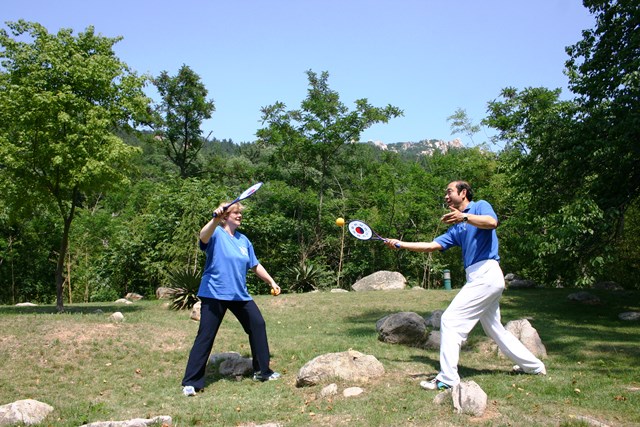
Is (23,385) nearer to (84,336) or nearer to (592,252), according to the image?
(84,336)

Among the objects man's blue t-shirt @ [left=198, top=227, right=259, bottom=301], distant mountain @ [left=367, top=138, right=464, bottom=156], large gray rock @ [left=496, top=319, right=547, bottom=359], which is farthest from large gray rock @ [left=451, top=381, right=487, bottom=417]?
distant mountain @ [left=367, top=138, right=464, bottom=156]

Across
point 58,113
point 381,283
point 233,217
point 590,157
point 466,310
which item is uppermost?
point 58,113

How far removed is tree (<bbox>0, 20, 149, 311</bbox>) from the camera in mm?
13086

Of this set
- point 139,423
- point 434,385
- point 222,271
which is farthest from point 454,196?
point 139,423

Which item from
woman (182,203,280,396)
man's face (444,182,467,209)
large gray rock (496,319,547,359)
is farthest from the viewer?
large gray rock (496,319,547,359)

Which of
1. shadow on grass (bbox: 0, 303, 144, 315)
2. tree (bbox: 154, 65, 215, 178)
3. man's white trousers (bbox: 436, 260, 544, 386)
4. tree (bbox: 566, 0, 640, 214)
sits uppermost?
tree (bbox: 154, 65, 215, 178)

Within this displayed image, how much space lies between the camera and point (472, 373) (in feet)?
21.5

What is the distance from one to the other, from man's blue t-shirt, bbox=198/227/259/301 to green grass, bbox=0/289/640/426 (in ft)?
3.84

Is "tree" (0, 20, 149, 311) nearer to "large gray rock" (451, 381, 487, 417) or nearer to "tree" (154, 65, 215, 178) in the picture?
"large gray rock" (451, 381, 487, 417)

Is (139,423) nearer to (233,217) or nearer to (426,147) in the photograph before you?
(233,217)

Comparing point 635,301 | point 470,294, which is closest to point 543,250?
point 635,301

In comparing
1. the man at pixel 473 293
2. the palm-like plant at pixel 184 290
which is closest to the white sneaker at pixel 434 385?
→ the man at pixel 473 293

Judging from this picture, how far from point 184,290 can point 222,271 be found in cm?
864

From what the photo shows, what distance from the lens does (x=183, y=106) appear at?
113 feet
